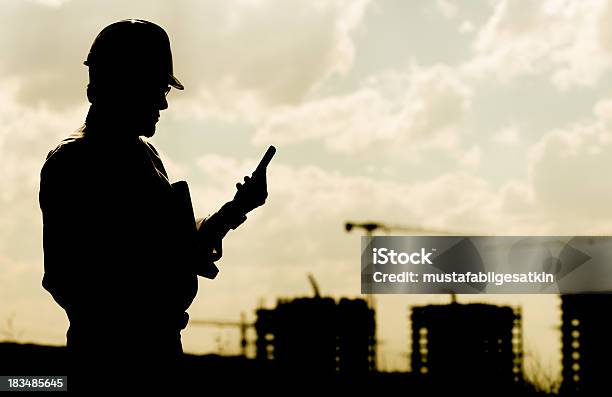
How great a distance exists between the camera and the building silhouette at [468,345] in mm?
125250

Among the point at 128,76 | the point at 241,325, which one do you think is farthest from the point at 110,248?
the point at 241,325

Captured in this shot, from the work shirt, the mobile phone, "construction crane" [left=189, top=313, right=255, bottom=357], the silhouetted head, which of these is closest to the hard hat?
the silhouetted head

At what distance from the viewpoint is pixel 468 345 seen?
129500 mm

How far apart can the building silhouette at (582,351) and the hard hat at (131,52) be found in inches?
4763

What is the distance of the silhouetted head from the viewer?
3.46 metres

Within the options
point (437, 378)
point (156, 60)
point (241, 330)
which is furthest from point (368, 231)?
point (156, 60)

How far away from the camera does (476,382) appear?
127 meters

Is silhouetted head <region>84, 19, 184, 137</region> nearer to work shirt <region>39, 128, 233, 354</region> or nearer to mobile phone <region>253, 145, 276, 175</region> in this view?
work shirt <region>39, 128, 233, 354</region>

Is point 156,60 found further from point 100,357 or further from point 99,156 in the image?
point 100,357

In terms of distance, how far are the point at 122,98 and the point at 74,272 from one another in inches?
25.0

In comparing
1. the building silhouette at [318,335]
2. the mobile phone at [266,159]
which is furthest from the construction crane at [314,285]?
the mobile phone at [266,159]

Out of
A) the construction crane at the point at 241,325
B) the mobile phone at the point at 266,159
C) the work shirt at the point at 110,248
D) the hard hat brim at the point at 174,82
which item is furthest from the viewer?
the construction crane at the point at 241,325

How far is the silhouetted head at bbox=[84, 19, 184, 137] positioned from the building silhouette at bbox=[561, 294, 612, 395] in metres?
121

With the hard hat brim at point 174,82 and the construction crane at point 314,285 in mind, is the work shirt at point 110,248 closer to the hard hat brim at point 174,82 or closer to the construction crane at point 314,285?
the hard hat brim at point 174,82
